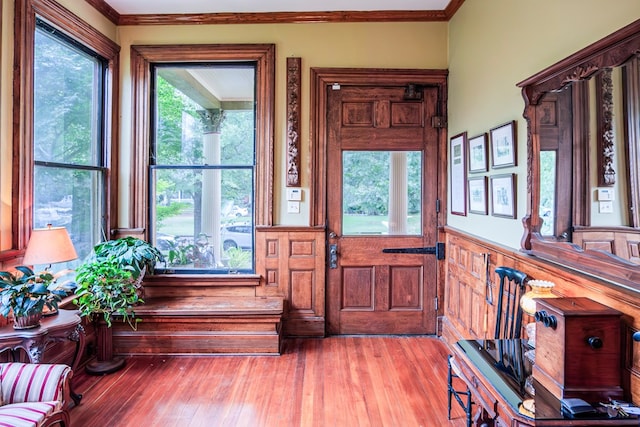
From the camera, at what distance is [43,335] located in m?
2.25

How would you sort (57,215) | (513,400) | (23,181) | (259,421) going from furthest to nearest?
(57,215) < (23,181) < (259,421) < (513,400)

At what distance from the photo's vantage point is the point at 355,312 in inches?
146

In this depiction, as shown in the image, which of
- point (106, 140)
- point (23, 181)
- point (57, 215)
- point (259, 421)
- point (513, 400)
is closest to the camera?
point (513, 400)

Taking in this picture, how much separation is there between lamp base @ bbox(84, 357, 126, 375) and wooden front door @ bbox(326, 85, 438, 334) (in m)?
1.85

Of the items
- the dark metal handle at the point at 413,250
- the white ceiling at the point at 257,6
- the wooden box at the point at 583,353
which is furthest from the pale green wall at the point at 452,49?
the wooden box at the point at 583,353

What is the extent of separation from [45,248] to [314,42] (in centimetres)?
282

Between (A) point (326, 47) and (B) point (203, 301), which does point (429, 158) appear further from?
(B) point (203, 301)

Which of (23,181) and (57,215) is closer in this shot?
(23,181)

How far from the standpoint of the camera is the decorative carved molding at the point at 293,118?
359 cm

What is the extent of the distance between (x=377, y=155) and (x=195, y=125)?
181 centimetres

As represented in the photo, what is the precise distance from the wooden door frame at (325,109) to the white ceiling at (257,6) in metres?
0.55

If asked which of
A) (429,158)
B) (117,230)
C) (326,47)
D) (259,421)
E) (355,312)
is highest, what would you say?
(326,47)

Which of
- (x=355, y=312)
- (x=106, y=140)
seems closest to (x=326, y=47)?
(x=106, y=140)

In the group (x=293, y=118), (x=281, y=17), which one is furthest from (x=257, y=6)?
(x=293, y=118)
